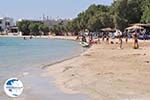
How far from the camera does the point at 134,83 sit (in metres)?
15.6

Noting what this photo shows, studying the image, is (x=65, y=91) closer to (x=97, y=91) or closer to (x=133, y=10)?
(x=97, y=91)

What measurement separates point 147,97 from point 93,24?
10864cm

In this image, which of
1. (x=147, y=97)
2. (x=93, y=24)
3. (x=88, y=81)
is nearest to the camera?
(x=147, y=97)

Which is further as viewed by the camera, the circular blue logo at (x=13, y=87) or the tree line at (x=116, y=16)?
the tree line at (x=116, y=16)

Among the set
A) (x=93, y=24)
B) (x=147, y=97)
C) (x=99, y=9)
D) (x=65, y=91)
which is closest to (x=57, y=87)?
(x=65, y=91)

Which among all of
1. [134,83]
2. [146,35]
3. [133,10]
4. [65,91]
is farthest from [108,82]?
[133,10]

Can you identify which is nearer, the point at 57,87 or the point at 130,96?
the point at 130,96

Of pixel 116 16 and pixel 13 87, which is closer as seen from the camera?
pixel 13 87

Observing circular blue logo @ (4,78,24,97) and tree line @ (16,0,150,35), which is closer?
circular blue logo @ (4,78,24,97)

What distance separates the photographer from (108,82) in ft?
53.2

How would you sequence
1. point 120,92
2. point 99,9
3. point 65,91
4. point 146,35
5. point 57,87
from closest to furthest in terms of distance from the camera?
point 120,92
point 65,91
point 57,87
point 146,35
point 99,9

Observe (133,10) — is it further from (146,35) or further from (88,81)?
(88,81)

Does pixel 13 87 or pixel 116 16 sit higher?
pixel 116 16

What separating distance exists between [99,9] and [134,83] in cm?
12359
